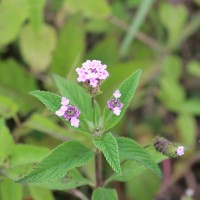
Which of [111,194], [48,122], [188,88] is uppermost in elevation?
[188,88]

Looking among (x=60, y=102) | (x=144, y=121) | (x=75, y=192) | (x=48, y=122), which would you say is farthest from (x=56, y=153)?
(x=144, y=121)

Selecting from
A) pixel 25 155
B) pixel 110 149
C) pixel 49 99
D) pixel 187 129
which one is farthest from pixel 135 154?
pixel 187 129

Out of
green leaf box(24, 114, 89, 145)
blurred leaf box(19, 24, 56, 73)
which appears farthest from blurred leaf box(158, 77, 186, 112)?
green leaf box(24, 114, 89, 145)

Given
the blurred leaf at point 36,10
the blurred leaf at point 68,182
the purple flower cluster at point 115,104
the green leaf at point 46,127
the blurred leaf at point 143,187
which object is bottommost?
the blurred leaf at point 68,182

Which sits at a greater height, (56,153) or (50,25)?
(50,25)

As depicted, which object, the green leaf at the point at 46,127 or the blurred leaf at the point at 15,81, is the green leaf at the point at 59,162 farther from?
the blurred leaf at the point at 15,81

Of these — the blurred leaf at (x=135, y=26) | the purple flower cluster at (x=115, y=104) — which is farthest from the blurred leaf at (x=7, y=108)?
the blurred leaf at (x=135, y=26)

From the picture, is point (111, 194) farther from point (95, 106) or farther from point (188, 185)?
point (188, 185)
